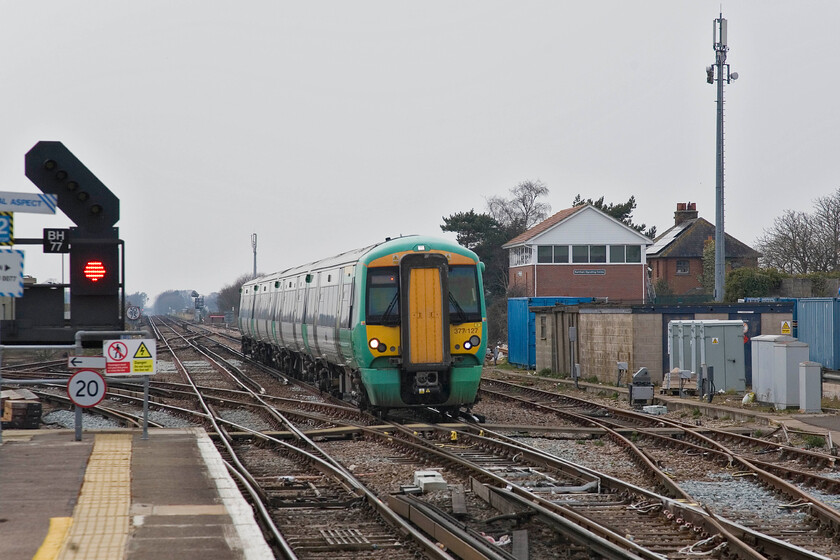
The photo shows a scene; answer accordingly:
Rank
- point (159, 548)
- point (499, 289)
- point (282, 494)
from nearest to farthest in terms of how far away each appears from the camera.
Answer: point (159, 548), point (282, 494), point (499, 289)

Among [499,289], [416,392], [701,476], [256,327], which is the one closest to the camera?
[701,476]

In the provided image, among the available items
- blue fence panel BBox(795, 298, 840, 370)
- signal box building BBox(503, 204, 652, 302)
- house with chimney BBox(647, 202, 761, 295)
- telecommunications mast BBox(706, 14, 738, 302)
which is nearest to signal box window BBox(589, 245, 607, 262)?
signal box building BBox(503, 204, 652, 302)

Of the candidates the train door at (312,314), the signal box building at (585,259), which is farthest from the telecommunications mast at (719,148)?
the signal box building at (585,259)

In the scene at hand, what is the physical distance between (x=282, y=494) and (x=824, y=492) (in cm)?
564

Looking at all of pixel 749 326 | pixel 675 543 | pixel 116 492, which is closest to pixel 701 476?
pixel 675 543

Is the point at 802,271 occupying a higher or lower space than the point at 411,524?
higher

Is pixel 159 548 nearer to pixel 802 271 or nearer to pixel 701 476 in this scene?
pixel 701 476

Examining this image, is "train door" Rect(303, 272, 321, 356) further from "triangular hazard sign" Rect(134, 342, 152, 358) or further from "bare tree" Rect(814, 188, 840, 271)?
"bare tree" Rect(814, 188, 840, 271)

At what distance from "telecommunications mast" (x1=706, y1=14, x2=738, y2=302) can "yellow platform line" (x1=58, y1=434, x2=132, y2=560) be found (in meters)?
25.9

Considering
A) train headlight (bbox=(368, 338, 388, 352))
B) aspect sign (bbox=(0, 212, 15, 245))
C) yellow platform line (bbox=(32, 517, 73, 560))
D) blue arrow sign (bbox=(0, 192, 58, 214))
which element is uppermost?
blue arrow sign (bbox=(0, 192, 58, 214))

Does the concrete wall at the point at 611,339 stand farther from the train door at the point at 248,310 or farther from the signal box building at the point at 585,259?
the signal box building at the point at 585,259

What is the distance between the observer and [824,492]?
10680 mm

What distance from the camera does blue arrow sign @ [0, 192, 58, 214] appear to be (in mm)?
10695

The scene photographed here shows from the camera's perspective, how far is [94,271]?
11.7 metres
